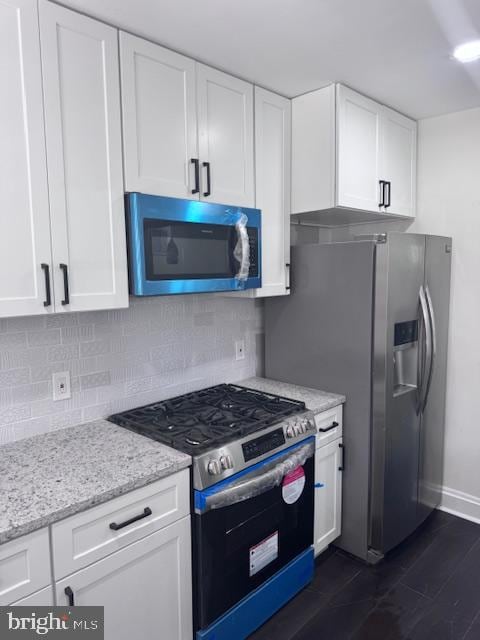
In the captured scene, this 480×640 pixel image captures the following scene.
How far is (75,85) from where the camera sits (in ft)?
5.19

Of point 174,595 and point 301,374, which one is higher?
point 301,374

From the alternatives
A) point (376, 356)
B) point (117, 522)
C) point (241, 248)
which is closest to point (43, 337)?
point (117, 522)

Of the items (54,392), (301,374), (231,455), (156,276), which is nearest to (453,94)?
(301,374)

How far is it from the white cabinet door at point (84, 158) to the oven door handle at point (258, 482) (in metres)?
0.82

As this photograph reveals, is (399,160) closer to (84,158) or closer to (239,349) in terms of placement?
(239,349)

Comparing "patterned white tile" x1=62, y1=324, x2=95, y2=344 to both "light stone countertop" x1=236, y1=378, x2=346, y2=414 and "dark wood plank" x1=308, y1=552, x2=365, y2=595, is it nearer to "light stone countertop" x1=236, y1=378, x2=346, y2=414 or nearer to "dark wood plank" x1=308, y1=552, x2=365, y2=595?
"light stone countertop" x1=236, y1=378, x2=346, y2=414

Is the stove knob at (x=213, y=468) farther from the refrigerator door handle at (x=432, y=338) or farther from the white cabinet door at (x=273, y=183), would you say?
the refrigerator door handle at (x=432, y=338)

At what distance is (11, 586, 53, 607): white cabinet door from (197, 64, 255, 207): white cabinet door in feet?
5.11

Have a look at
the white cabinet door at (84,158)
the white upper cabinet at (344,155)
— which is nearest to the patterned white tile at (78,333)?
the white cabinet door at (84,158)

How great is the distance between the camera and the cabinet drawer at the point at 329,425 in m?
2.25

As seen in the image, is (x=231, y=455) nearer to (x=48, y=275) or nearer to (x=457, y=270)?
(x=48, y=275)

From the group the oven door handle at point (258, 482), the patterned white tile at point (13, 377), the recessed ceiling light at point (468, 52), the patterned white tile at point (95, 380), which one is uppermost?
the recessed ceiling light at point (468, 52)

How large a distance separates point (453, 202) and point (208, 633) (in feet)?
8.43

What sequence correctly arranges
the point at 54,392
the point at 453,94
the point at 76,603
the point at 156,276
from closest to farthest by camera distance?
1. the point at 76,603
2. the point at 156,276
3. the point at 54,392
4. the point at 453,94
